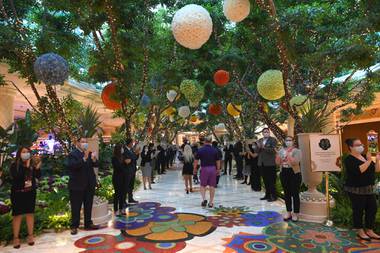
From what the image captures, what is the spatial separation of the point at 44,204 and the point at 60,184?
1.67 m

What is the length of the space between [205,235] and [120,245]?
3.75 ft

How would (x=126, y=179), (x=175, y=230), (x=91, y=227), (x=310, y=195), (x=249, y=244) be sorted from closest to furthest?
(x=249, y=244)
(x=175, y=230)
(x=91, y=227)
(x=310, y=195)
(x=126, y=179)

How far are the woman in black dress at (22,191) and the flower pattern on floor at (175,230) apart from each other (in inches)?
52.7

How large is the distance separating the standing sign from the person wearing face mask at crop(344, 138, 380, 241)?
0.74m

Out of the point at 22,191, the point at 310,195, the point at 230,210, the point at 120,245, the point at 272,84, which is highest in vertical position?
the point at 272,84

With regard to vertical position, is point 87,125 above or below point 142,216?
above

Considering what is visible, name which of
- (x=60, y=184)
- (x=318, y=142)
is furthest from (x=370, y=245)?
(x=60, y=184)

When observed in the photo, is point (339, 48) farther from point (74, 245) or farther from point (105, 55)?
point (74, 245)

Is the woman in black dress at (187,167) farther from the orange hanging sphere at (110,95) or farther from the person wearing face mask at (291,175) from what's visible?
the person wearing face mask at (291,175)

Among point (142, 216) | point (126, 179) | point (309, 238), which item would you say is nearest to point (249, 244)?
point (309, 238)

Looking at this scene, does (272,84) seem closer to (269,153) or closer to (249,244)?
(269,153)

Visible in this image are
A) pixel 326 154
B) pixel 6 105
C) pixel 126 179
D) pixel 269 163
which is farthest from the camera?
pixel 6 105

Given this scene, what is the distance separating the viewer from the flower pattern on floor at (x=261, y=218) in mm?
5098

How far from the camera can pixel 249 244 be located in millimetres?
4086
